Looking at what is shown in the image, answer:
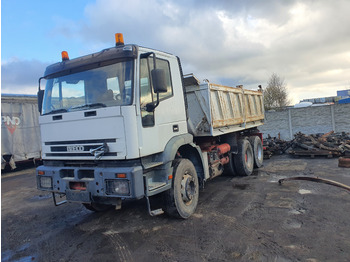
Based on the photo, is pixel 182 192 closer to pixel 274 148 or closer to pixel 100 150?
pixel 100 150

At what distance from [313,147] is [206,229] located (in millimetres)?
8625

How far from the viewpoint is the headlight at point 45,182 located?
4.48 metres

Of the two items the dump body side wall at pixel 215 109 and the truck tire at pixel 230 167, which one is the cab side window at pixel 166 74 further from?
the truck tire at pixel 230 167

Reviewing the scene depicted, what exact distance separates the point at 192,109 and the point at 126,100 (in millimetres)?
2567

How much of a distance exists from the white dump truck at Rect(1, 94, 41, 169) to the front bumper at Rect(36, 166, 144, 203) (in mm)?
8517

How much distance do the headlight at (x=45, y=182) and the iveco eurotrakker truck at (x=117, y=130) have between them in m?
0.02

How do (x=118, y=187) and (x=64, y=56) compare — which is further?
(x=64, y=56)

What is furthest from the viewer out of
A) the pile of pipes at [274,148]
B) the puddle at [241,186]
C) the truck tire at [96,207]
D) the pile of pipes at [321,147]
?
the pile of pipes at [274,148]

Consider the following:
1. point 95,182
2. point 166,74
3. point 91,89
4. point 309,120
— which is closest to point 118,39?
point 91,89

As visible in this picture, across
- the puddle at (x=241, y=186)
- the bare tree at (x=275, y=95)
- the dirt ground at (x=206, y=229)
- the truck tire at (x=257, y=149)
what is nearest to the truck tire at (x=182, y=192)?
the dirt ground at (x=206, y=229)

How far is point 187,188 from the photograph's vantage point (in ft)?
16.0

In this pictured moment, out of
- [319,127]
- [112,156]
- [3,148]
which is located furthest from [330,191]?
[3,148]

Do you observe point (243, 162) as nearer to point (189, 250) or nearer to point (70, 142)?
point (189, 250)

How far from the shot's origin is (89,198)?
13.1ft
